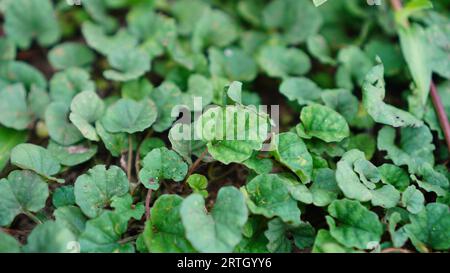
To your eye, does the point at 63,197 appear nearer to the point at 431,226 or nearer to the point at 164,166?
the point at 164,166

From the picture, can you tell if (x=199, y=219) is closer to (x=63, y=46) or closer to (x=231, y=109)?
(x=231, y=109)

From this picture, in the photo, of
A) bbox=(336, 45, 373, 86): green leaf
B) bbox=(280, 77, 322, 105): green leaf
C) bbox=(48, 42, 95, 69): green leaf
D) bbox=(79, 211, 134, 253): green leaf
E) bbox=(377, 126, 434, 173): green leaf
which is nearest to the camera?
bbox=(79, 211, 134, 253): green leaf

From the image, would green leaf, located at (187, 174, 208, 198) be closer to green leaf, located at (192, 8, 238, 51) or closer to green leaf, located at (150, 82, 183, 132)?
green leaf, located at (150, 82, 183, 132)

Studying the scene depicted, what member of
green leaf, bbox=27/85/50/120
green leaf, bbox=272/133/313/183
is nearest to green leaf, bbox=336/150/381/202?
green leaf, bbox=272/133/313/183

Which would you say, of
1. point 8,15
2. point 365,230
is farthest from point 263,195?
point 8,15

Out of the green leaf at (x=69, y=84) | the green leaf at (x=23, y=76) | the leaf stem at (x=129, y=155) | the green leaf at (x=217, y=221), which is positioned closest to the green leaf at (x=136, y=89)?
the green leaf at (x=69, y=84)

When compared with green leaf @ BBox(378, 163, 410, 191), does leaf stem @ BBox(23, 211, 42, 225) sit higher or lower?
lower

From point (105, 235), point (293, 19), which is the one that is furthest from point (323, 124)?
point (105, 235)
